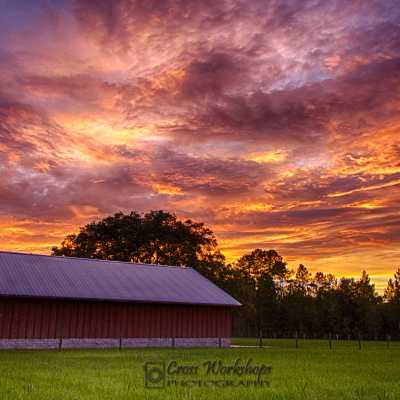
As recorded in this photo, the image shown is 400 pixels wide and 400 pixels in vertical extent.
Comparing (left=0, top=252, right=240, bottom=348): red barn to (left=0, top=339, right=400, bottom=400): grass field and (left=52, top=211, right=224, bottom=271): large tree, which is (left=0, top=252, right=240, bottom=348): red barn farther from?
(left=52, top=211, right=224, bottom=271): large tree

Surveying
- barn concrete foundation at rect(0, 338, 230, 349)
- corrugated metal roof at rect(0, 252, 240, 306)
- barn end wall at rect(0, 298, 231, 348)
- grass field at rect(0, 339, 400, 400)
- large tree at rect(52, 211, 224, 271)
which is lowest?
grass field at rect(0, 339, 400, 400)

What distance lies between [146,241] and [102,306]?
132ft

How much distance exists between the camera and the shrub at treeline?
8450cm

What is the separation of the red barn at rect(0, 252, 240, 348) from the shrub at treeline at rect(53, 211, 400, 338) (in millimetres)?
29289

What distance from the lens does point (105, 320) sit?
1777 inches

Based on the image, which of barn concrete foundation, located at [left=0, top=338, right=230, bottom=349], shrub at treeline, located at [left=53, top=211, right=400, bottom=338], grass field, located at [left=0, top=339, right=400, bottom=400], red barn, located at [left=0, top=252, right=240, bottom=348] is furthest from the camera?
shrub at treeline, located at [left=53, top=211, right=400, bottom=338]

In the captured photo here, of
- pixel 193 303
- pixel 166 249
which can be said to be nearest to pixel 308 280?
pixel 166 249

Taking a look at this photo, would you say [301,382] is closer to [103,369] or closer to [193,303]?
[103,369]

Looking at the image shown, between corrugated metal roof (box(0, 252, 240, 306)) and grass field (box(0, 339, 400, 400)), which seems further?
corrugated metal roof (box(0, 252, 240, 306))

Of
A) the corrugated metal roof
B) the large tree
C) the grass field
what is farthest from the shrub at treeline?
the grass field

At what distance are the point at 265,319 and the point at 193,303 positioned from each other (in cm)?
5569

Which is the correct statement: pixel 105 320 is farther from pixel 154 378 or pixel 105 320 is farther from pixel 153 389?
pixel 153 389

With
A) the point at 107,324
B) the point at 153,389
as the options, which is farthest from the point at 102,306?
the point at 153,389

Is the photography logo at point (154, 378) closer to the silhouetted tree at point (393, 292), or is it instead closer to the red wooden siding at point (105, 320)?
the red wooden siding at point (105, 320)
